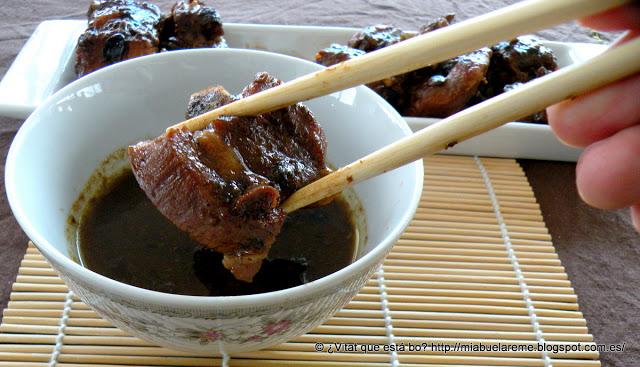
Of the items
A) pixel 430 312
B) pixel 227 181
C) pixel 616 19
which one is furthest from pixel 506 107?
pixel 430 312

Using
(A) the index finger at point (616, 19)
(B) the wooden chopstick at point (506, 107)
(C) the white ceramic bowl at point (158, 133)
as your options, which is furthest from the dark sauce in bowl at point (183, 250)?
(A) the index finger at point (616, 19)

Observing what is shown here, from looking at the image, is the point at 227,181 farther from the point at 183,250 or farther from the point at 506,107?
the point at 506,107

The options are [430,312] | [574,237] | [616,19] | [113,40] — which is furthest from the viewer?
[113,40]

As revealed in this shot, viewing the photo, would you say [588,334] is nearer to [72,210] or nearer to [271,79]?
[271,79]

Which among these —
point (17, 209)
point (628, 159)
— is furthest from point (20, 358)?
point (628, 159)

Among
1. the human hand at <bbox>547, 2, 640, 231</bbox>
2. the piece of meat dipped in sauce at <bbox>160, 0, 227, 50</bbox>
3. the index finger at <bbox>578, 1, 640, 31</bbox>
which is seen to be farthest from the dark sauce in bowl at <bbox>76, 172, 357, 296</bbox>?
the piece of meat dipped in sauce at <bbox>160, 0, 227, 50</bbox>

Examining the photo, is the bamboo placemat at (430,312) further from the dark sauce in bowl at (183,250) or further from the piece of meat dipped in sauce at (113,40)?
the piece of meat dipped in sauce at (113,40)

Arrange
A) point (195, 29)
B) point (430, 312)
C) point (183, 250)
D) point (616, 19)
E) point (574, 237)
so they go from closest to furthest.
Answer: point (616, 19), point (183, 250), point (430, 312), point (574, 237), point (195, 29)
